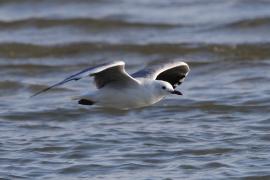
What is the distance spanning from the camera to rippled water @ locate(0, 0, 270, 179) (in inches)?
345

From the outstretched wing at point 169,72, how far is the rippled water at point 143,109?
0.54 metres

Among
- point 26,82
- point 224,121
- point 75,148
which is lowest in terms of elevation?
point 75,148

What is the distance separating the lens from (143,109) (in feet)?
36.5

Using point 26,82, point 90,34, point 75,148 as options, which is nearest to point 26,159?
point 75,148

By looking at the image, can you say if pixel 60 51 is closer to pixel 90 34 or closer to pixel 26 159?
pixel 90 34

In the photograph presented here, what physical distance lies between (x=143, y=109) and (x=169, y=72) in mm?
1172

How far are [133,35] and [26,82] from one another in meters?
3.53

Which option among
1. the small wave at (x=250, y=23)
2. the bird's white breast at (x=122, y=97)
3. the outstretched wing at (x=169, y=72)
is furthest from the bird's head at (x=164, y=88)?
the small wave at (x=250, y=23)

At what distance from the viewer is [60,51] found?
15.1 meters

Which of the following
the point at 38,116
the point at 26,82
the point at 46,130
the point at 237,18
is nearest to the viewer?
the point at 46,130

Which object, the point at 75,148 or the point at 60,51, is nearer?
the point at 75,148

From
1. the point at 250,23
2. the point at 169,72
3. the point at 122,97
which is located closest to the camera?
the point at 122,97

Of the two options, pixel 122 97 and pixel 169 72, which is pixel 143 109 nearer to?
pixel 169 72

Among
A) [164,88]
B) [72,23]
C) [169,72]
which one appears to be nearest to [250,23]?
[72,23]
